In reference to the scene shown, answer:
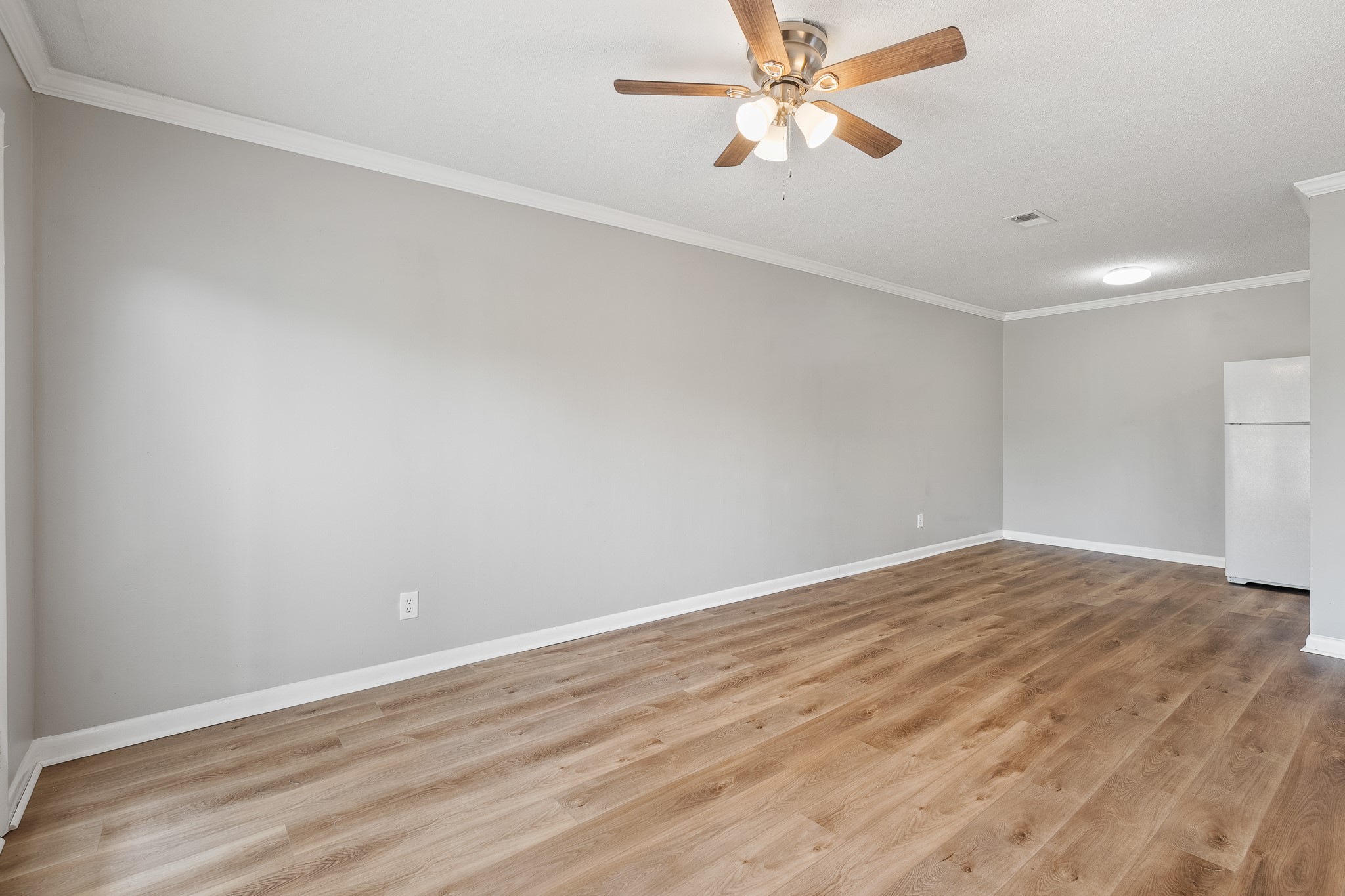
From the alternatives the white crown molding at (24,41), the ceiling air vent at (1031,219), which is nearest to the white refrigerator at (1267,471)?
the ceiling air vent at (1031,219)

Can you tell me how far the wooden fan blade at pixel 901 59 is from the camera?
1.73m

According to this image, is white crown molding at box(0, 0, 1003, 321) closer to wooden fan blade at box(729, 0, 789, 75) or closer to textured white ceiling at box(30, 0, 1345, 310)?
textured white ceiling at box(30, 0, 1345, 310)

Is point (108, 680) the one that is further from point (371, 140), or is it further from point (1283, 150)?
point (1283, 150)

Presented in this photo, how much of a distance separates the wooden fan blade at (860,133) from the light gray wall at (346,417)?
1.33m

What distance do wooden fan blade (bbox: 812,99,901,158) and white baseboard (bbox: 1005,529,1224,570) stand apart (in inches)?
214

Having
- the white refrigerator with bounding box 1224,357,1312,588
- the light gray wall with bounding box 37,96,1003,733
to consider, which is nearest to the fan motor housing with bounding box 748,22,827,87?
the light gray wall with bounding box 37,96,1003,733

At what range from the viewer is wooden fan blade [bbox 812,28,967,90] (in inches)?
68.2

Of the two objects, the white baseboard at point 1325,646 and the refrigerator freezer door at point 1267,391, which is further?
the refrigerator freezer door at point 1267,391

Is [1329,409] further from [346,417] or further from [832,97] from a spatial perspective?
[346,417]

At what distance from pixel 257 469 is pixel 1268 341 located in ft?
23.6

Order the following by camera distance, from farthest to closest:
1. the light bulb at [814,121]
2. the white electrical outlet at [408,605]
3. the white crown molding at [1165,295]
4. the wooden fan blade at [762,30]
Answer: the white crown molding at [1165,295], the white electrical outlet at [408,605], the light bulb at [814,121], the wooden fan blade at [762,30]

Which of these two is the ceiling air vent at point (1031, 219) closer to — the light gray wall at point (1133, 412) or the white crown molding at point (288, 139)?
the white crown molding at point (288, 139)

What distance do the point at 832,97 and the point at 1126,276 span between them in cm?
386

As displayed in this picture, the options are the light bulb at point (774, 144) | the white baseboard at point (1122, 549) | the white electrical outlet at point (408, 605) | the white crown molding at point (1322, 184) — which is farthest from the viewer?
the white baseboard at point (1122, 549)
